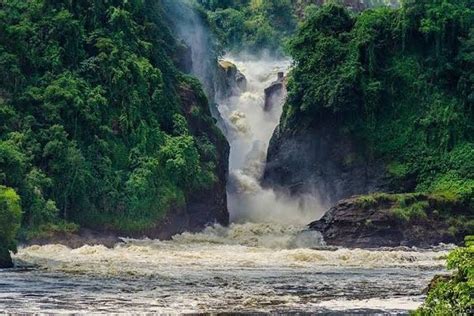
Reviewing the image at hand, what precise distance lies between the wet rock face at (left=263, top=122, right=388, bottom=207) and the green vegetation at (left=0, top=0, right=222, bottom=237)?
8537mm

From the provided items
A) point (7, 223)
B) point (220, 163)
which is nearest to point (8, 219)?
point (7, 223)

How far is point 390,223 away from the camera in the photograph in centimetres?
4741

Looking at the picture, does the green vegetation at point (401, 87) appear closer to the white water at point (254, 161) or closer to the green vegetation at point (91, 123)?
the white water at point (254, 161)

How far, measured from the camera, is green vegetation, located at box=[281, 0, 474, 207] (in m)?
57.4

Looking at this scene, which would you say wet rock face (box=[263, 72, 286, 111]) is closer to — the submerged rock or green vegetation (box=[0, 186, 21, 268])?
green vegetation (box=[0, 186, 21, 268])

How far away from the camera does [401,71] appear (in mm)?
60500

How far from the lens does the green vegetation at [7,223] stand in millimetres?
32562

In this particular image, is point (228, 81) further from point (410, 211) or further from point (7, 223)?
point (7, 223)

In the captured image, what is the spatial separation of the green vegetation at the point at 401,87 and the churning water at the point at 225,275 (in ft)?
22.1

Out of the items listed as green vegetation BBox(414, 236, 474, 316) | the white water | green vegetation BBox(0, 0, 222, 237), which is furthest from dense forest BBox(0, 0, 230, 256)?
green vegetation BBox(414, 236, 474, 316)

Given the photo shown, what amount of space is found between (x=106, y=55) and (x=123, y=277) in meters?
23.8

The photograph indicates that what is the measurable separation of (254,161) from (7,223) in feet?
118

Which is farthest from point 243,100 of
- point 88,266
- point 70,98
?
point 88,266

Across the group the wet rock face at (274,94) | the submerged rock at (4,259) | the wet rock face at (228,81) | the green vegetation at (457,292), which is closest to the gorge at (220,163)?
the submerged rock at (4,259)
